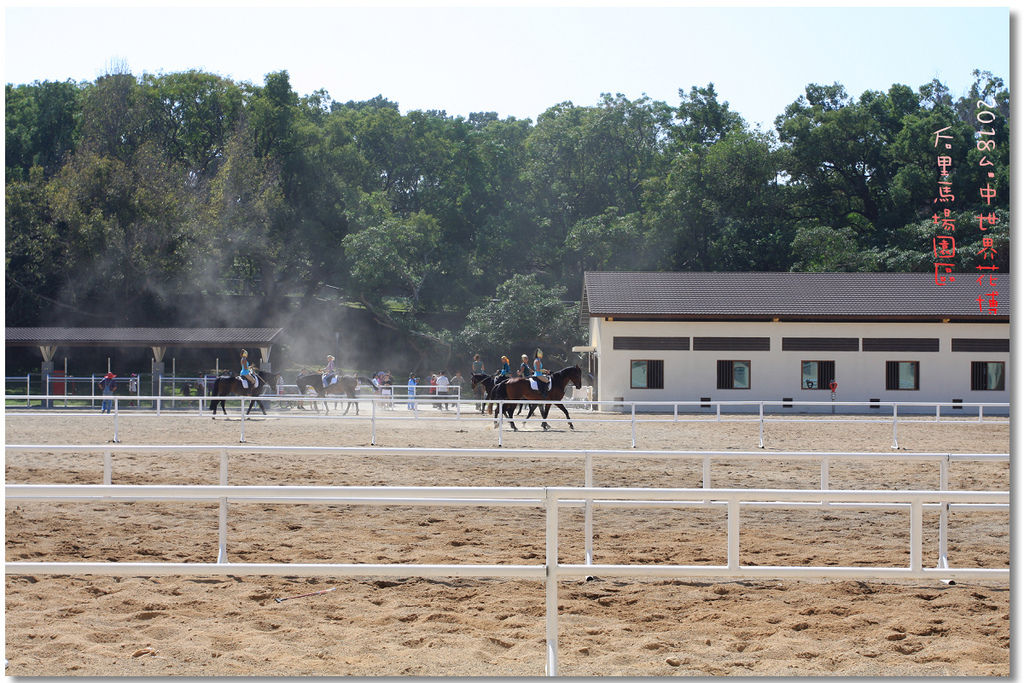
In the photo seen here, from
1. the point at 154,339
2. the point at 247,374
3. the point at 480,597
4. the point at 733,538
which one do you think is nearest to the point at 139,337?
the point at 154,339

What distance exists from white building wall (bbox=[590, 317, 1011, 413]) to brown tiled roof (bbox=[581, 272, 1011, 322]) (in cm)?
45

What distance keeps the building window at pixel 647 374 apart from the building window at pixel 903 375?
7.64 metres

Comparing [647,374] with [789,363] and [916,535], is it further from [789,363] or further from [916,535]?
[916,535]

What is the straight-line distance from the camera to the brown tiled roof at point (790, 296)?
108 ft

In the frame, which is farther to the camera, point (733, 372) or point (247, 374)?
point (733, 372)

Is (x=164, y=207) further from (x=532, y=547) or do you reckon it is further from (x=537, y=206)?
(x=532, y=547)

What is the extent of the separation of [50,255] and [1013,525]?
155 feet

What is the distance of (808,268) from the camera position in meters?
47.8

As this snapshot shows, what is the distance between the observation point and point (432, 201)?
61.8m

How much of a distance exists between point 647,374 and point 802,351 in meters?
5.32

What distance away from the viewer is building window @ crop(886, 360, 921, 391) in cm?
3278

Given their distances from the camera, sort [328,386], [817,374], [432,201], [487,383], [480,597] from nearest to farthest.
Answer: [480,597], [487,383], [328,386], [817,374], [432,201]

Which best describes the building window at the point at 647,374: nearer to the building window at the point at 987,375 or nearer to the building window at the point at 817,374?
the building window at the point at 817,374

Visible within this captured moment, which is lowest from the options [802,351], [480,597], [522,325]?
[480,597]
